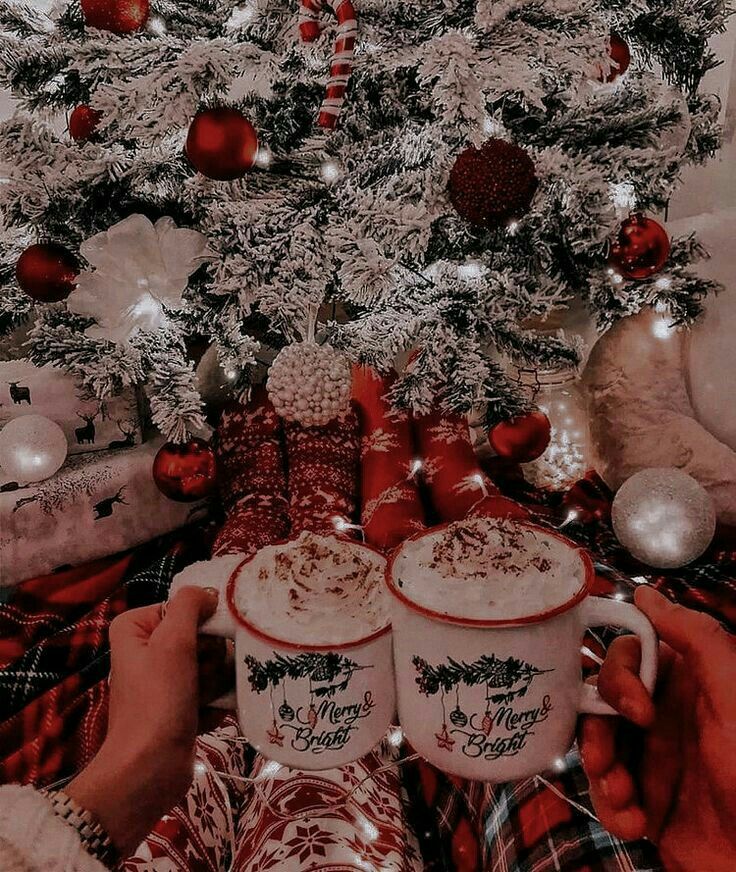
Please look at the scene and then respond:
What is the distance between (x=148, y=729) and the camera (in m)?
0.50

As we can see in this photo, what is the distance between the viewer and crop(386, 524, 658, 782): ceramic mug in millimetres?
431

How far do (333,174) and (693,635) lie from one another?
80 centimetres

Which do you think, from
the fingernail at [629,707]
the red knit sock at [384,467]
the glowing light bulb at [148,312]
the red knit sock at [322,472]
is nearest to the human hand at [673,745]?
the fingernail at [629,707]

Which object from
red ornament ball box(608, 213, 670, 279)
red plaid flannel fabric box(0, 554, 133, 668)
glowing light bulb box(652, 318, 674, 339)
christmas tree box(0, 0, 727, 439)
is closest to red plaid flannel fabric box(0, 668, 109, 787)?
red plaid flannel fabric box(0, 554, 133, 668)

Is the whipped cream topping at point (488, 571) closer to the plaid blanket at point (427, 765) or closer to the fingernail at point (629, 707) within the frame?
the fingernail at point (629, 707)

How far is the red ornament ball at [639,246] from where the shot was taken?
3.77 feet

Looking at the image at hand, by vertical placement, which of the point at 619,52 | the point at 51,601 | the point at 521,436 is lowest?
the point at 51,601

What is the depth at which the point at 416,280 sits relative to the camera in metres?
1.14

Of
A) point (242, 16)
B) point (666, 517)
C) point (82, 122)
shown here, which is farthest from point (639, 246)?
point (82, 122)

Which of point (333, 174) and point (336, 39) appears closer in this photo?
point (336, 39)

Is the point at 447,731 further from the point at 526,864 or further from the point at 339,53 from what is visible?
the point at 339,53

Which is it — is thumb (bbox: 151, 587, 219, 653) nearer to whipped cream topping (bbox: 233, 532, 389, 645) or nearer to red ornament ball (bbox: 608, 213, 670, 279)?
whipped cream topping (bbox: 233, 532, 389, 645)

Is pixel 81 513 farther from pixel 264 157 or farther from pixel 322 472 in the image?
pixel 264 157

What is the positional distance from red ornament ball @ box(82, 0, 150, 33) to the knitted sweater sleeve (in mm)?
883
